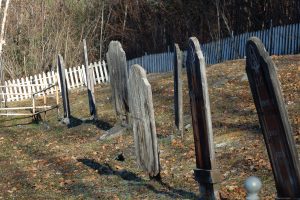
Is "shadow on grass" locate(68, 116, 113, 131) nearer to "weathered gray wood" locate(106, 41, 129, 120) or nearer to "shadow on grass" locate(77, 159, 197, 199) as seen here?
"weathered gray wood" locate(106, 41, 129, 120)

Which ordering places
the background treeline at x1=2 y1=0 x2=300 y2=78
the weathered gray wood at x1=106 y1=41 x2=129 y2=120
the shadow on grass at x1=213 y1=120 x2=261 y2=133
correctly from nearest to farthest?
the shadow on grass at x1=213 y1=120 x2=261 y2=133 → the weathered gray wood at x1=106 y1=41 x2=129 y2=120 → the background treeline at x1=2 y1=0 x2=300 y2=78

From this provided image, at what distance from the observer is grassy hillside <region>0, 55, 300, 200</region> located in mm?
7492

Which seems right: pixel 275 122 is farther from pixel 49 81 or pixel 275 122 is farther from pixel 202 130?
pixel 49 81

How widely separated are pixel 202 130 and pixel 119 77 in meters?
5.77

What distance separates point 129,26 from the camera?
112ft

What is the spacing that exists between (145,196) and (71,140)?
600cm

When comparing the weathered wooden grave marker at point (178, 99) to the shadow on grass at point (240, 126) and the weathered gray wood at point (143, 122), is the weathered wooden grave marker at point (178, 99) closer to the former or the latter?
the shadow on grass at point (240, 126)

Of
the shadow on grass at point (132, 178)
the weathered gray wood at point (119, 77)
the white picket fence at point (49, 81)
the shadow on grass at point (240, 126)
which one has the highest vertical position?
the weathered gray wood at point (119, 77)

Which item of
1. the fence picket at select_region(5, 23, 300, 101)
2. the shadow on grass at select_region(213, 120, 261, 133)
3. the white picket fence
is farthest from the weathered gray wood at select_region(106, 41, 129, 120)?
the white picket fence

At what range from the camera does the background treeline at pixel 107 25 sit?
89.6 feet

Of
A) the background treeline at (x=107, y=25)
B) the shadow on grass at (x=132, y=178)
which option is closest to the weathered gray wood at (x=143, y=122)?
the shadow on grass at (x=132, y=178)

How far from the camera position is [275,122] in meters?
5.01

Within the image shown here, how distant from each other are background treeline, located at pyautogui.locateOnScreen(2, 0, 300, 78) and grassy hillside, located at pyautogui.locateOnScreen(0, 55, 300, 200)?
11.4 m

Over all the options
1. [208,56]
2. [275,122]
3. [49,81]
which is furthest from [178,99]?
[49,81]
